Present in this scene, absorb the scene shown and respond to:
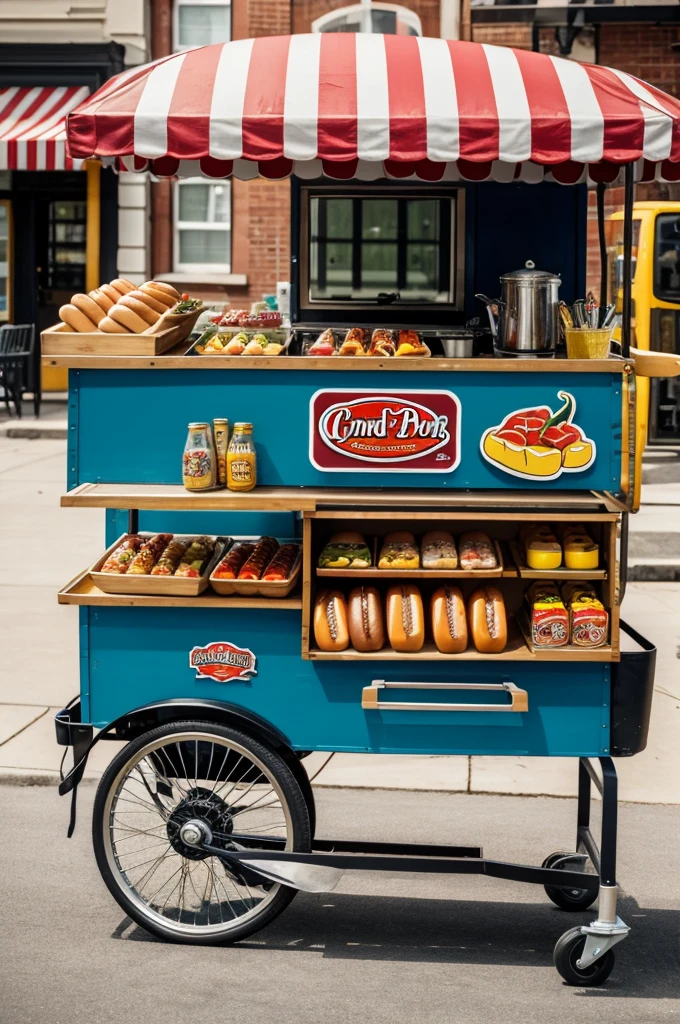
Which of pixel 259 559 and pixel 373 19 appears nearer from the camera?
pixel 259 559

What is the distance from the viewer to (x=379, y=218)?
6.24 m

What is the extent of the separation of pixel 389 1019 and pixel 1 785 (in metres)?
2.77

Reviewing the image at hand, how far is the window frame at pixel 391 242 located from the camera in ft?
20.3

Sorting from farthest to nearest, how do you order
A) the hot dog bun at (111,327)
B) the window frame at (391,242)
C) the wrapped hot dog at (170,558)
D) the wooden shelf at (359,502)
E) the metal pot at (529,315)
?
1. the window frame at (391,242)
2. the metal pot at (529,315)
3. the hot dog bun at (111,327)
4. the wrapped hot dog at (170,558)
5. the wooden shelf at (359,502)

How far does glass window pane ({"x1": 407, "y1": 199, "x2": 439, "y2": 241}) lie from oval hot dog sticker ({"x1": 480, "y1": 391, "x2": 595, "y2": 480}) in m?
2.01

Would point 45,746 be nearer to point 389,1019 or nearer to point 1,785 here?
point 1,785

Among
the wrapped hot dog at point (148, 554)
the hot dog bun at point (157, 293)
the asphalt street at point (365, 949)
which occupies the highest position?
the hot dog bun at point (157, 293)

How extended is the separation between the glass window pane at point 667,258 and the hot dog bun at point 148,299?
8.58 metres

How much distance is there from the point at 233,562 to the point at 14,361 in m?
13.7

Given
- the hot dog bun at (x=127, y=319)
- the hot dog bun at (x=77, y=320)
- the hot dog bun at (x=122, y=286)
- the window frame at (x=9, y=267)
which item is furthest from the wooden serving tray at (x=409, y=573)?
the window frame at (x=9, y=267)

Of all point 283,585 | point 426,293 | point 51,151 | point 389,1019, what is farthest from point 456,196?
point 51,151

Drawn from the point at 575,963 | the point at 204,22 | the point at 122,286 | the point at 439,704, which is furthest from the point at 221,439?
the point at 204,22

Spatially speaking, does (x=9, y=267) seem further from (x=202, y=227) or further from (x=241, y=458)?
(x=241, y=458)

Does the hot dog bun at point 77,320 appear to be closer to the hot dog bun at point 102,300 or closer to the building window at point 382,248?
the hot dog bun at point 102,300
